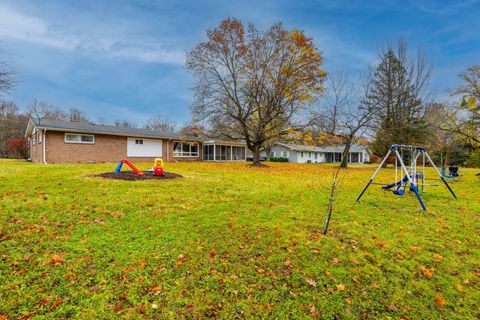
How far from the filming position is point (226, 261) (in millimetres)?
3658

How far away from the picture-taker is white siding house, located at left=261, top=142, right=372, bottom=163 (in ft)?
154

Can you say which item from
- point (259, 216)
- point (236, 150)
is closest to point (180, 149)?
point (236, 150)

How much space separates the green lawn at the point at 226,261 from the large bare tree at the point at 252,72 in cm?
1569

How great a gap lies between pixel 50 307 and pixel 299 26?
76.9ft

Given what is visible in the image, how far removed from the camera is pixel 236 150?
37.2m

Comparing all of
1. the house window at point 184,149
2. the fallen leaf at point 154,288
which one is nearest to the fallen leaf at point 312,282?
the fallen leaf at point 154,288

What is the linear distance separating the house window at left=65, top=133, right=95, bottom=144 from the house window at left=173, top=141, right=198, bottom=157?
8760 mm

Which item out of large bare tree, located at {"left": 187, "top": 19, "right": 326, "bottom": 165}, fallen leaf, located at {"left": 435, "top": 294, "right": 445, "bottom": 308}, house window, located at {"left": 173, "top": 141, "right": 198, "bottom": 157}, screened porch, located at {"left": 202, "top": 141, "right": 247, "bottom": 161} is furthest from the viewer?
screened porch, located at {"left": 202, "top": 141, "right": 247, "bottom": 161}

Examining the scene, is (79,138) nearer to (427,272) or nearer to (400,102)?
(427,272)

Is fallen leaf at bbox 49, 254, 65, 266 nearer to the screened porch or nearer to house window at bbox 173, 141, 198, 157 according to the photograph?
house window at bbox 173, 141, 198, 157

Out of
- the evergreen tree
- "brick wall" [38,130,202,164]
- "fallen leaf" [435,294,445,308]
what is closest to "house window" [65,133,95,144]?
"brick wall" [38,130,202,164]

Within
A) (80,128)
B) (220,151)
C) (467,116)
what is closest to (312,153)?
(220,151)

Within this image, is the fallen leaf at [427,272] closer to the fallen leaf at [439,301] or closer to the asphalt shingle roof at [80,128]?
the fallen leaf at [439,301]

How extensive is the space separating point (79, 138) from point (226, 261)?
22.1 metres
